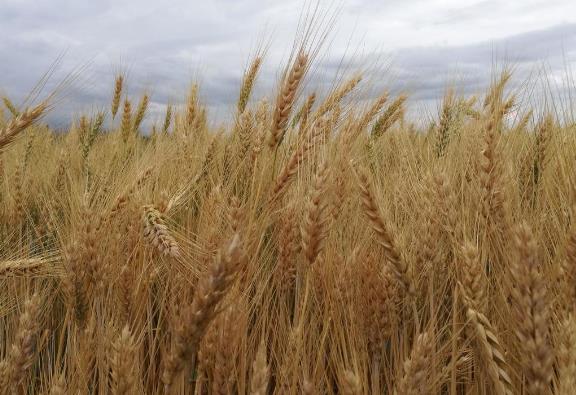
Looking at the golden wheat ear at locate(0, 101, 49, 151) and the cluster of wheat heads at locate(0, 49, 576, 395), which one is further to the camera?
the golden wheat ear at locate(0, 101, 49, 151)

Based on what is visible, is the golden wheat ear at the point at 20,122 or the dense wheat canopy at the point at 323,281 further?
the golden wheat ear at the point at 20,122

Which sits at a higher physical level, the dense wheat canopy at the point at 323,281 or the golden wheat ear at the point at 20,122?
the golden wheat ear at the point at 20,122

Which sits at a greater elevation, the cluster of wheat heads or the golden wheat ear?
the golden wheat ear

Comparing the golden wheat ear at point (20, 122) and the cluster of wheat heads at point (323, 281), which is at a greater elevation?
the golden wheat ear at point (20, 122)

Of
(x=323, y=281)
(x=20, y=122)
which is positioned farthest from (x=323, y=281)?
(x=20, y=122)

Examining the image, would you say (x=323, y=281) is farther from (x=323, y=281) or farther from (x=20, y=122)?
(x=20, y=122)

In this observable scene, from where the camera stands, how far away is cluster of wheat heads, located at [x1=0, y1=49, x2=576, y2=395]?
47.4 inches

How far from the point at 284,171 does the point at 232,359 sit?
72 cm

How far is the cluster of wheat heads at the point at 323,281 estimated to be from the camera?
1.20m

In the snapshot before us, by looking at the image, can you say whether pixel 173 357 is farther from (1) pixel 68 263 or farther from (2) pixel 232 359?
(1) pixel 68 263

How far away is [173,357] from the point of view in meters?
1.18

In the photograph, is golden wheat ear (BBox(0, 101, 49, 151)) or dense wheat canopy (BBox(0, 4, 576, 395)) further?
golden wheat ear (BBox(0, 101, 49, 151))

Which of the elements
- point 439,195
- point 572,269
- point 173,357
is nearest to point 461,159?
point 439,195

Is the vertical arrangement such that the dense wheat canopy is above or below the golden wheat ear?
below
